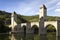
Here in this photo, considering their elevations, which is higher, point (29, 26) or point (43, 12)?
point (43, 12)

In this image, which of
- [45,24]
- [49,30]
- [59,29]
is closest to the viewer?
[59,29]

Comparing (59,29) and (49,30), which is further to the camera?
(49,30)

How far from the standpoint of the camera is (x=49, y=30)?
76.1 meters

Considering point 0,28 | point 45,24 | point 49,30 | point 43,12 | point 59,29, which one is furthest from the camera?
point 49,30

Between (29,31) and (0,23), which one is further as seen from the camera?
(0,23)

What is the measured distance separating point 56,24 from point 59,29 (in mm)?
1686

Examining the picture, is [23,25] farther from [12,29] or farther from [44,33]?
[44,33]

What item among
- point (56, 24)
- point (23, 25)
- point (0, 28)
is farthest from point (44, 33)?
point (0, 28)

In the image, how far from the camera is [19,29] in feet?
245

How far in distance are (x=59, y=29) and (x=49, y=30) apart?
26095mm

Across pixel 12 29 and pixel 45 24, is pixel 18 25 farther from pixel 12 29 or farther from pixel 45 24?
pixel 45 24

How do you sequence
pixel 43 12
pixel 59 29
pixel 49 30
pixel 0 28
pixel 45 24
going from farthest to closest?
pixel 49 30, pixel 0 28, pixel 43 12, pixel 45 24, pixel 59 29

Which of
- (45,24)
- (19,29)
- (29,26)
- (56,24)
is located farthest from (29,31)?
(56,24)

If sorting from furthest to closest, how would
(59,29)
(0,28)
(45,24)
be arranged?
(0,28), (45,24), (59,29)
